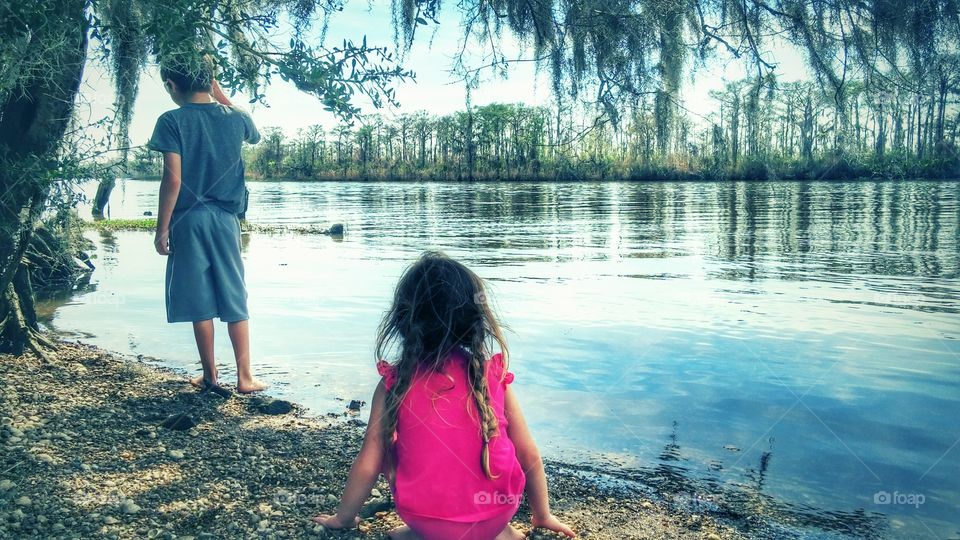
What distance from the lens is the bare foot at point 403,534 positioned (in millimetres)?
2822

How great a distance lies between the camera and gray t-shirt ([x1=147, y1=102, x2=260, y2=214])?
4539 mm

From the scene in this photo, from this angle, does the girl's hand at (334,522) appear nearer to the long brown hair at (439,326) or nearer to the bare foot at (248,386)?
the long brown hair at (439,326)

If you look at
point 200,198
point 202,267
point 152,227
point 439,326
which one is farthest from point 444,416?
point 152,227

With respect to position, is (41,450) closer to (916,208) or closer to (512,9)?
(512,9)

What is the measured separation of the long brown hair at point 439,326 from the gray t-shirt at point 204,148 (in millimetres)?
2357

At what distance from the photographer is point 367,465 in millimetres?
2797

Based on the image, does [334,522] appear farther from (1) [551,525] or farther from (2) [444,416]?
(1) [551,525]

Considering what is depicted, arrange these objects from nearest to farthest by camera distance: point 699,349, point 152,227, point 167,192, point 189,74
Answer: point 189,74, point 167,192, point 699,349, point 152,227

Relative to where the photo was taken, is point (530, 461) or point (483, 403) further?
point (530, 461)

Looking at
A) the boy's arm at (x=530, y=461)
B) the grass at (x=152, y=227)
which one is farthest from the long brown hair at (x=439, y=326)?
the grass at (x=152, y=227)

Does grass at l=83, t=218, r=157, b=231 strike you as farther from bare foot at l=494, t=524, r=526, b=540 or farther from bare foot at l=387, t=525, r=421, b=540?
bare foot at l=494, t=524, r=526, b=540

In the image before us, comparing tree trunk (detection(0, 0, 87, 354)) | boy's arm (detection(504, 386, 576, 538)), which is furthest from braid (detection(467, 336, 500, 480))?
tree trunk (detection(0, 0, 87, 354))

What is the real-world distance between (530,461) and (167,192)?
282 centimetres

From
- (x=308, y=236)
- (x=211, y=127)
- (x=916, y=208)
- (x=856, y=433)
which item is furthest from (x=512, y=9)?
(x=916, y=208)
